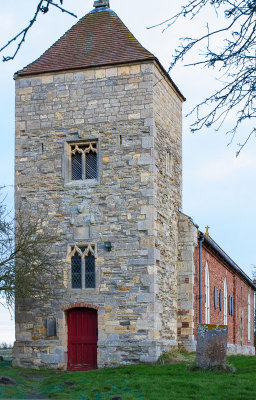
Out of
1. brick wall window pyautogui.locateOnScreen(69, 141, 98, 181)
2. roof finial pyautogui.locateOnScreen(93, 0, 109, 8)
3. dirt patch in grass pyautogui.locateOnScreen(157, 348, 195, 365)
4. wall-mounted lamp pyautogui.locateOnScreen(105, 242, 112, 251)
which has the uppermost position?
roof finial pyautogui.locateOnScreen(93, 0, 109, 8)

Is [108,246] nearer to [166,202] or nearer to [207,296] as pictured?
[166,202]

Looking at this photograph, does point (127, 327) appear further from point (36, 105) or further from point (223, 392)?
point (36, 105)

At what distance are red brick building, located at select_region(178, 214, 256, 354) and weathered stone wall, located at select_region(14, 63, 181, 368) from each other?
2.36 feet

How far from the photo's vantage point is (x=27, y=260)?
2006cm

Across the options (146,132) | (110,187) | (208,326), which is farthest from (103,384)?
(146,132)

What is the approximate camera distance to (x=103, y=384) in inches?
614

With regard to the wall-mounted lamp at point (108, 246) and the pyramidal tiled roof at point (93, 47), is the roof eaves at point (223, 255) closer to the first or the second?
the wall-mounted lamp at point (108, 246)

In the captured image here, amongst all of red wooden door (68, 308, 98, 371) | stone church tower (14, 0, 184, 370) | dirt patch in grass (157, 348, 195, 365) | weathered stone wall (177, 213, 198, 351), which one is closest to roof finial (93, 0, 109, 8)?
stone church tower (14, 0, 184, 370)

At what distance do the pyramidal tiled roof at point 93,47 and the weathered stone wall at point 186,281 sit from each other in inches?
241

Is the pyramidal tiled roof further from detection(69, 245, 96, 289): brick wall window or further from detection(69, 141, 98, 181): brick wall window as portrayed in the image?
detection(69, 245, 96, 289): brick wall window

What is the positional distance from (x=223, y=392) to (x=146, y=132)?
9642 mm

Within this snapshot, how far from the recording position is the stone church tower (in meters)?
20.1

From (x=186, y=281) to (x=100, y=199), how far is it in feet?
14.9

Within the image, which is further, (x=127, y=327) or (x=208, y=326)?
(x=127, y=327)
